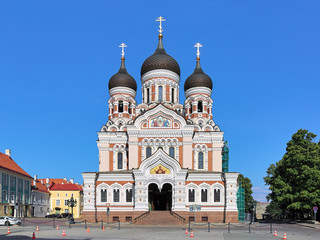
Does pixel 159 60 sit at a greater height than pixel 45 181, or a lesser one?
greater

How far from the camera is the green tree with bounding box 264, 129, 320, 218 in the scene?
139 feet

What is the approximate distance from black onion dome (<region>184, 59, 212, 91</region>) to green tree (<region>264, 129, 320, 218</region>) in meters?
13.8

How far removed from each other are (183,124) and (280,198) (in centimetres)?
1420

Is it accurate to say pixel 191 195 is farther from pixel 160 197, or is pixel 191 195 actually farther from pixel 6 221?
pixel 6 221

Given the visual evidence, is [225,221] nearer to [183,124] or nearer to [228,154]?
[183,124]

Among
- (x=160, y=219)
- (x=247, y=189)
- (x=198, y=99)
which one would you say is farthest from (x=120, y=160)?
(x=247, y=189)

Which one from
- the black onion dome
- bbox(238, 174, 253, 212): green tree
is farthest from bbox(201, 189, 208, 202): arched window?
bbox(238, 174, 253, 212): green tree

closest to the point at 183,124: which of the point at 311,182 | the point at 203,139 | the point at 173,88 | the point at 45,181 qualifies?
the point at 203,139

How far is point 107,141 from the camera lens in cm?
4925

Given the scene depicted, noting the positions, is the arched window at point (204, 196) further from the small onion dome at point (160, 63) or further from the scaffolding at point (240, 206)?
the small onion dome at point (160, 63)

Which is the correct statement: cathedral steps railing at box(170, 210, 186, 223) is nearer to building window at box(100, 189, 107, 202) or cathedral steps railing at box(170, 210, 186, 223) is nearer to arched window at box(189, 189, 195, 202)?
arched window at box(189, 189, 195, 202)

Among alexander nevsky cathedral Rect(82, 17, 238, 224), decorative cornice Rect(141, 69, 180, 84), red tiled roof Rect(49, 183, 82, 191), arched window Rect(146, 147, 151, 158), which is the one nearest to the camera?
alexander nevsky cathedral Rect(82, 17, 238, 224)

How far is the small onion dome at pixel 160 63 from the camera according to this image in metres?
52.8

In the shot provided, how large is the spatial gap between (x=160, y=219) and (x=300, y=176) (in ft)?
55.5
